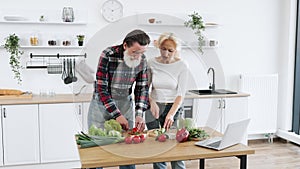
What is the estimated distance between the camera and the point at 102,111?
72.6 inches

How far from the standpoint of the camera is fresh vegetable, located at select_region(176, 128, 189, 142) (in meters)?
1.97

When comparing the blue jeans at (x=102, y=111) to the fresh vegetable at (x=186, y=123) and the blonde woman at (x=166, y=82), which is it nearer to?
the blonde woman at (x=166, y=82)

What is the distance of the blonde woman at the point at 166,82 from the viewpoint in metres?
1.62

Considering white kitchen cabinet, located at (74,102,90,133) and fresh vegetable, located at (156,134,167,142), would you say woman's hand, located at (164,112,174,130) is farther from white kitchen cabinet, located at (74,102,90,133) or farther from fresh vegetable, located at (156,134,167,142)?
white kitchen cabinet, located at (74,102,90,133)

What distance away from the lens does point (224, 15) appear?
4.35 m

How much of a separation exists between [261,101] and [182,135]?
272cm

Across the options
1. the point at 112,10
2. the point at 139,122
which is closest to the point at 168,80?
the point at 139,122

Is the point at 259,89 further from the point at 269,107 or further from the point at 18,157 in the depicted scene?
the point at 18,157

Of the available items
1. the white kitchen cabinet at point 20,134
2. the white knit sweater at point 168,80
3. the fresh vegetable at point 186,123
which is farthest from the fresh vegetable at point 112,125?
the white kitchen cabinet at point 20,134

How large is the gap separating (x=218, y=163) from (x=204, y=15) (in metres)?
1.69

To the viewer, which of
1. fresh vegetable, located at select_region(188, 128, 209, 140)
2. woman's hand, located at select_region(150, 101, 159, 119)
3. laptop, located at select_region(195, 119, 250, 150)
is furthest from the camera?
fresh vegetable, located at select_region(188, 128, 209, 140)

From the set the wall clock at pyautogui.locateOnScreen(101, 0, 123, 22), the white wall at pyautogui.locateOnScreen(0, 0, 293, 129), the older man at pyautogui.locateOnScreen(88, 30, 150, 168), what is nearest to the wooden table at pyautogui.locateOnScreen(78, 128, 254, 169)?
the older man at pyautogui.locateOnScreen(88, 30, 150, 168)

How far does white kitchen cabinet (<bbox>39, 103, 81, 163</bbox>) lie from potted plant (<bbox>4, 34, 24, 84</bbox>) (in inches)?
23.1

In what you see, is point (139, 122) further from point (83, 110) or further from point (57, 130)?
point (57, 130)
